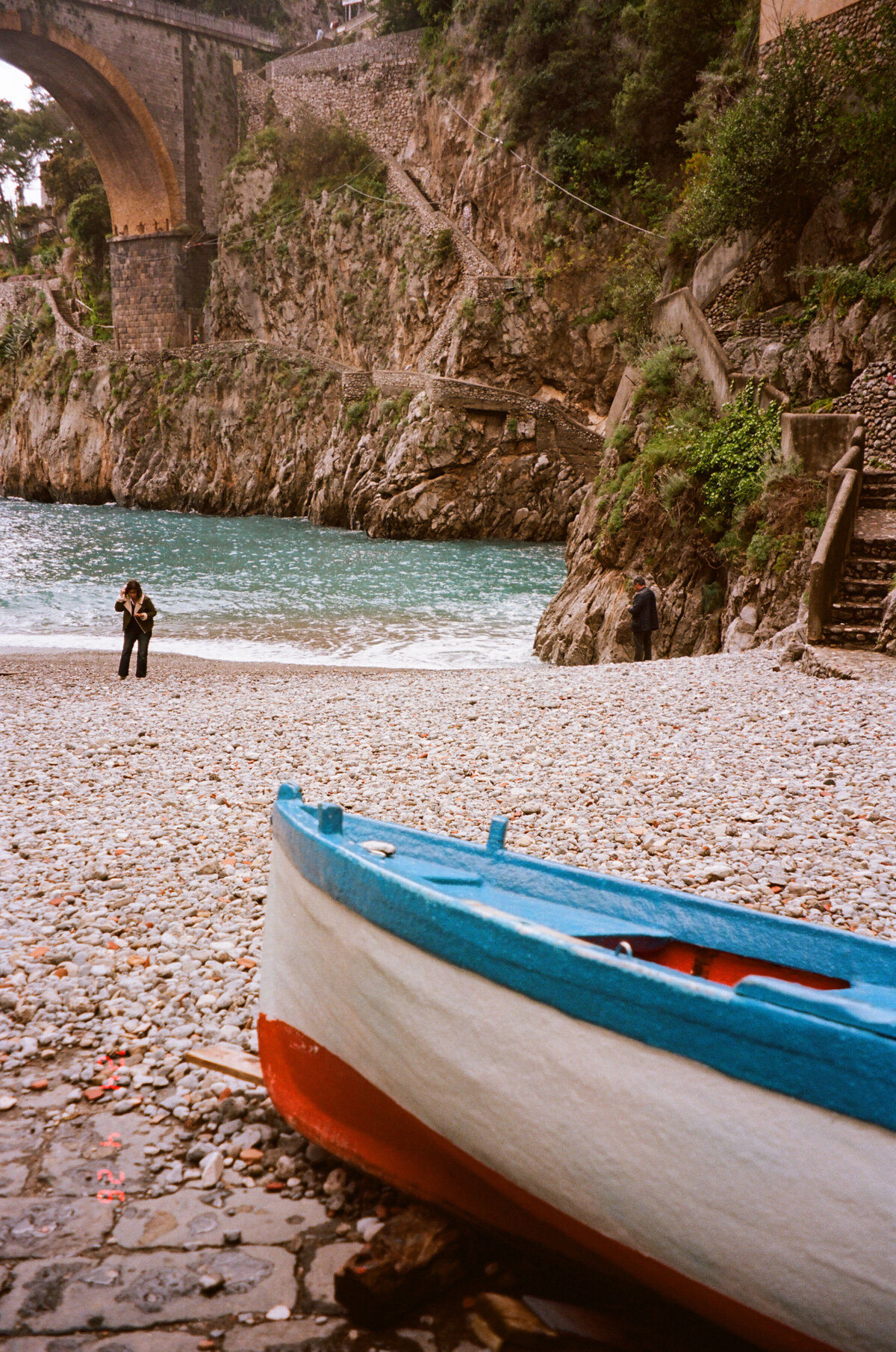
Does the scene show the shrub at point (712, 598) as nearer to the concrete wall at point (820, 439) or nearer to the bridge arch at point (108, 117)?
the concrete wall at point (820, 439)

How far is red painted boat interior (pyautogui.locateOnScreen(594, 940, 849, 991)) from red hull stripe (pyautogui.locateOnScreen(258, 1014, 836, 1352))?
816 mm

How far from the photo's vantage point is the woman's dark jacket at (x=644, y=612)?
40.9 feet

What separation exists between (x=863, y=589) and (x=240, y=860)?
8.12 meters

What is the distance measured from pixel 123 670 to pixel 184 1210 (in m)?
10.5

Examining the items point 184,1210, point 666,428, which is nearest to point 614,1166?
point 184,1210

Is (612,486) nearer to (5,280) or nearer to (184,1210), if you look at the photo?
(184,1210)

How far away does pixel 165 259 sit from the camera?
5353 cm

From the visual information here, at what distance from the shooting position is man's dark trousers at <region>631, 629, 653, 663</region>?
12.6m

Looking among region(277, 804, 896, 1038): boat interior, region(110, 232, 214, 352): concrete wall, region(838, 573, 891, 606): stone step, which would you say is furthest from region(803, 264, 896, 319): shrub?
region(110, 232, 214, 352): concrete wall

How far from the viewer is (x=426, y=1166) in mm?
2803

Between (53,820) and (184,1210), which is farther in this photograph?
(53,820)

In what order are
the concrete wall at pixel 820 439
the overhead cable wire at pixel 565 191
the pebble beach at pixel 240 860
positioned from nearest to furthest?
the pebble beach at pixel 240 860 → the concrete wall at pixel 820 439 → the overhead cable wire at pixel 565 191

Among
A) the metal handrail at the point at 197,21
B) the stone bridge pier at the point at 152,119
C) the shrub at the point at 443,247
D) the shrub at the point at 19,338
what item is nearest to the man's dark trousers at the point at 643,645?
the shrub at the point at 443,247

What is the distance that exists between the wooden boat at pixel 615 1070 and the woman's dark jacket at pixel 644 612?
9.52 metres
